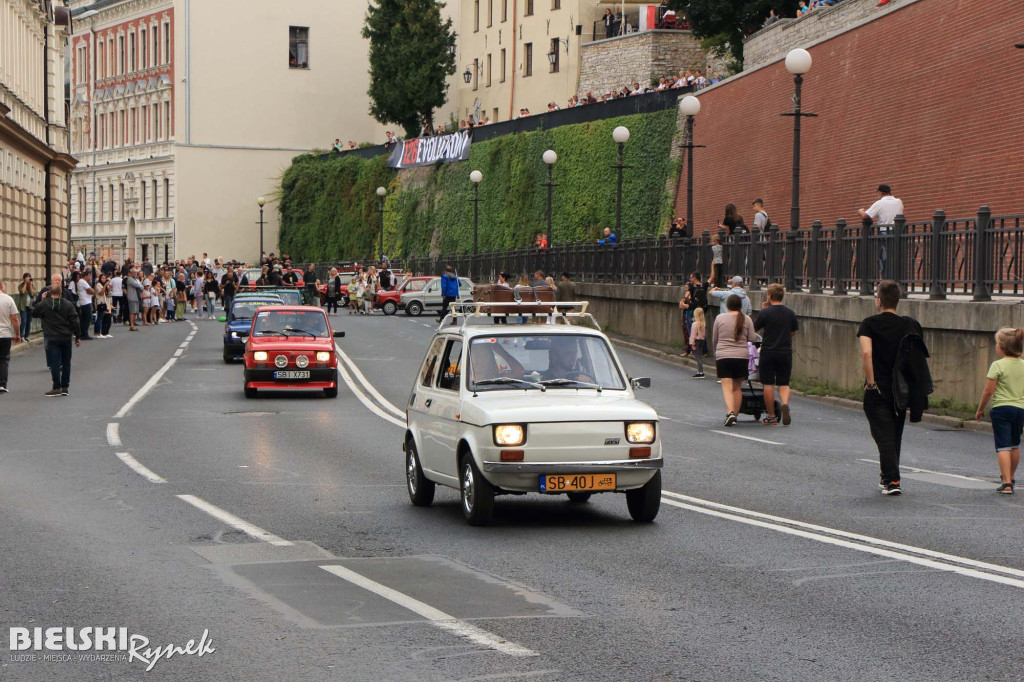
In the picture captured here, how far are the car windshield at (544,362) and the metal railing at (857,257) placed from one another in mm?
10408

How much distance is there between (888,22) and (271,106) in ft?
233

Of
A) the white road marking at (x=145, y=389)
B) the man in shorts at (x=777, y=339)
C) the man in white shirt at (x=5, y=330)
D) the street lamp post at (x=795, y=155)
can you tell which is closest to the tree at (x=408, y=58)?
the white road marking at (x=145, y=389)

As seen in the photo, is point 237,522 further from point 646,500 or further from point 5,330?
point 5,330

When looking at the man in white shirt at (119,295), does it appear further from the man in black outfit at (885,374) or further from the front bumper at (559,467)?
the front bumper at (559,467)

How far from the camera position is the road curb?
69.7 ft

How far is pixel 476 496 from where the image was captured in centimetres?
1193

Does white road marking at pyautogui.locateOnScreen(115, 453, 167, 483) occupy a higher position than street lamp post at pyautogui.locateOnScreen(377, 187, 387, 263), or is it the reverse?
street lamp post at pyautogui.locateOnScreen(377, 187, 387, 263)

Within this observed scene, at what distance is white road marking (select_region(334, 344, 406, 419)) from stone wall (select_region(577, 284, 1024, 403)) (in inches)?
305

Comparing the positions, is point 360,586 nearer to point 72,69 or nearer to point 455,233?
point 455,233

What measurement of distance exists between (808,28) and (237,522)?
3441cm

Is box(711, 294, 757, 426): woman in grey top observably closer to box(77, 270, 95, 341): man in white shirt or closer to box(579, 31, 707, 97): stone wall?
box(77, 270, 95, 341): man in white shirt

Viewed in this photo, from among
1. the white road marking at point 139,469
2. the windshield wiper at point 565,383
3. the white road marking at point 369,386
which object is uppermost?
the windshield wiper at point 565,383

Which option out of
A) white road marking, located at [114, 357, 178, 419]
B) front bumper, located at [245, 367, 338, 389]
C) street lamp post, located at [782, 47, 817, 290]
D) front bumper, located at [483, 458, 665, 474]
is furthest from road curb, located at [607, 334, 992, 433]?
white road marking, located at [114, 357, 178, 419]

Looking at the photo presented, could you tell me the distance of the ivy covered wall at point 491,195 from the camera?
53.9m
